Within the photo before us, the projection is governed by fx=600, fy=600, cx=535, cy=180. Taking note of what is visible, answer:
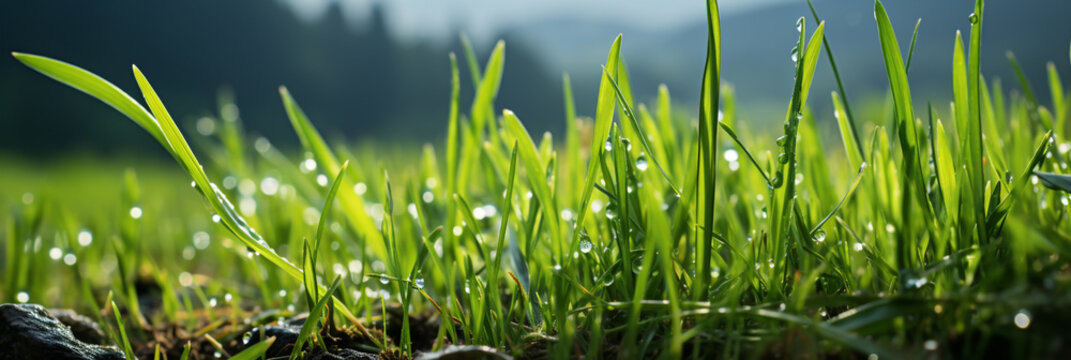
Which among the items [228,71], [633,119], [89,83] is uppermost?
[228,71]

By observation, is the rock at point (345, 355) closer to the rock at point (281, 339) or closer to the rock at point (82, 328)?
the rock at point (281, 339)

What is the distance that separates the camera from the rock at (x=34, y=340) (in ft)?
2.40

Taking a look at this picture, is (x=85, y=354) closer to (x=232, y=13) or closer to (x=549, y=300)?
(x=549, y=300)

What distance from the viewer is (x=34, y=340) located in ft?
2.40

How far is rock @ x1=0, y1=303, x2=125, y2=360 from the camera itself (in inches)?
28.8

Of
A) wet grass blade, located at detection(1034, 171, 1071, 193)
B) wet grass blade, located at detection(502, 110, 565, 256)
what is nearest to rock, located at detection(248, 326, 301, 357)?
wet grass blade, located at detection(502, 110, 565, 256)

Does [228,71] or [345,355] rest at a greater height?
[228,71]

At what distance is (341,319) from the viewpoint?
0.84 m

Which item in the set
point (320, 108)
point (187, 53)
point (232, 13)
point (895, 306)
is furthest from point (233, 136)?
point (232, 13)

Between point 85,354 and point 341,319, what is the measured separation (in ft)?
1.00

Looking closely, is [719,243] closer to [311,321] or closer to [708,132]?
Answer: [708,132]

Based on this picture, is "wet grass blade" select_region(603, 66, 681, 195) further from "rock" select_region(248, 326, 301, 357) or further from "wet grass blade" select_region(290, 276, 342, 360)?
"rock" select_region(248, 326, 301, 357)

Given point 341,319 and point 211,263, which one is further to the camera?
point 211,263

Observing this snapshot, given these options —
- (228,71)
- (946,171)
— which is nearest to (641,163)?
(946,171)
